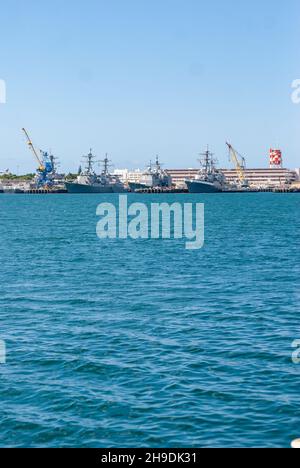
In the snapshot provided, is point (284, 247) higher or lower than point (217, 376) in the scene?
higher

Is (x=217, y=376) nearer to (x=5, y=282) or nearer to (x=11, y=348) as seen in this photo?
(x=11, y=348)

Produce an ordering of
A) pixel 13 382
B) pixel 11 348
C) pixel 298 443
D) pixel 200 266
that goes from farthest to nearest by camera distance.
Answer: pixel 200 266 → pixel 11 348 → pixel 13 382 → pixel 298 443

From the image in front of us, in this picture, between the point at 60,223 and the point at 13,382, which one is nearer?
the point at 13,382

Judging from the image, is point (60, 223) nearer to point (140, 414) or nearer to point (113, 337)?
point (113, 337)

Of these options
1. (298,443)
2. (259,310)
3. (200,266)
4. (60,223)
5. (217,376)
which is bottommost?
(298,443)

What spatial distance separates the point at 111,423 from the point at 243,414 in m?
4.60

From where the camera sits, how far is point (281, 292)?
154ft

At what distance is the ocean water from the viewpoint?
76.1 ft

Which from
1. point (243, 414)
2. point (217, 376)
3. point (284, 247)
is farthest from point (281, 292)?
point (284, 247)

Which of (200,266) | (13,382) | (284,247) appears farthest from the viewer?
(284,247)

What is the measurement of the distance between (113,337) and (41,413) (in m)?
10.2

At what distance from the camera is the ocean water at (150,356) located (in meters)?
23.2

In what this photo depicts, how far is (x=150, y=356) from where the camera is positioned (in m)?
31.1

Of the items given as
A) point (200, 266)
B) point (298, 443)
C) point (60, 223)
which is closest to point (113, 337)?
point (298, 443)
